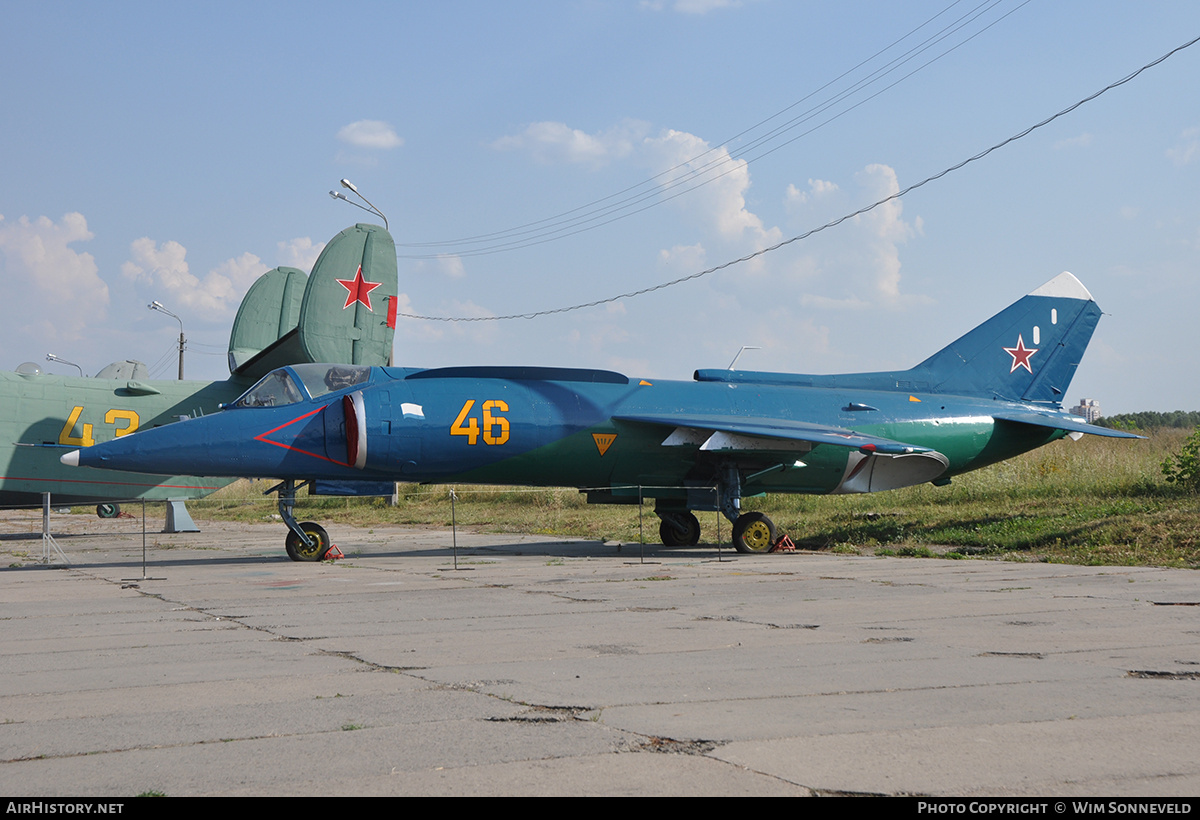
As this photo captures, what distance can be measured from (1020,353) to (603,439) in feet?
27.9

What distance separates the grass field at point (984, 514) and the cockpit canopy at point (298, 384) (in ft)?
7.59

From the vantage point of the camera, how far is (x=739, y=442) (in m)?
14.6

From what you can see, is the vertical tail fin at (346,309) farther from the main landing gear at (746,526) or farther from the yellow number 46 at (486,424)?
the main landing gear at (746,526)

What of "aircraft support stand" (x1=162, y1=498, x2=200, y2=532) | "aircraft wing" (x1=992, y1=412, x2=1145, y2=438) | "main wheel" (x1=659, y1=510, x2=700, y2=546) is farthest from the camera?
"aircraft support stand" (x1=162, y1=498, x2=200, y2=532)

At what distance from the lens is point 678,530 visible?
57.0 ft

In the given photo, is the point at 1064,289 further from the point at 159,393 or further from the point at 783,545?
the point at 159,393

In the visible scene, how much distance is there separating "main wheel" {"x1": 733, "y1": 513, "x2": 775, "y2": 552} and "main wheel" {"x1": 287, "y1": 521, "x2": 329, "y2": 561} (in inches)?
244

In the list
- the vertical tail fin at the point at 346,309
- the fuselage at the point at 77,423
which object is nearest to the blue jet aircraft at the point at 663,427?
the vertical tail fin at the point at 346,309

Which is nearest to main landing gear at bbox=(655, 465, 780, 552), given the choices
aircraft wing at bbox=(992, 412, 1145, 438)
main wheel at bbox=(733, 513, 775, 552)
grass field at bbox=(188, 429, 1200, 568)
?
main wheel at bbox=(733, 513, 775, 552)

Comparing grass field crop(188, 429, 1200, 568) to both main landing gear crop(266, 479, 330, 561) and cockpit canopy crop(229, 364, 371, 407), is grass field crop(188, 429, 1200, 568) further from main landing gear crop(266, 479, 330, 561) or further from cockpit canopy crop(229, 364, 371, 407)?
cockpit canopy crop(229, 364, 371, 407)

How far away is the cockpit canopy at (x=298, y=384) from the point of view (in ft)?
44.5

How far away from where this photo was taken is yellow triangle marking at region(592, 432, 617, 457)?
Result: 14742 millimetres

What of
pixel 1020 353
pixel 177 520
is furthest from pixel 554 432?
pixel 177 520

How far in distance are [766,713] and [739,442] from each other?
10372 mm
